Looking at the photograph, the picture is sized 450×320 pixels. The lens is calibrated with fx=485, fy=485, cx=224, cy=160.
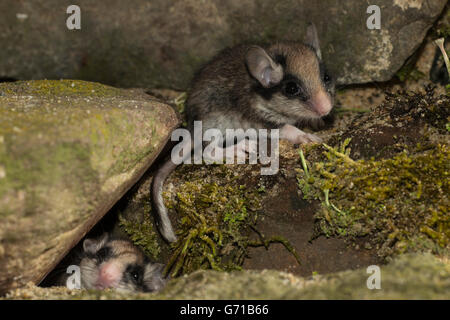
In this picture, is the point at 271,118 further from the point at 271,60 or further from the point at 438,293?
the point at 438,293

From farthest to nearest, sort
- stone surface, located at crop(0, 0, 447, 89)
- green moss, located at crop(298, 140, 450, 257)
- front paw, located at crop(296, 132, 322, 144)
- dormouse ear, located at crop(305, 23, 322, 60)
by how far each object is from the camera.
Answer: stone surface, located at crop(0, 0, 447, 89) → dormouse ear, located at crop(305, 23, 322, 60) → front paw, located at crop(296, 132, 322, 144) → green moss, located at crop(298, 140, 450, 257)

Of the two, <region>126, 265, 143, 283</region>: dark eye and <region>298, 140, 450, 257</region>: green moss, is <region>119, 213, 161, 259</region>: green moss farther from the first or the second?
<region>298, 140, 450, 257</region>: green moss

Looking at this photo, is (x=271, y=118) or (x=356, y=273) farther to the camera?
(x=271, y=118)

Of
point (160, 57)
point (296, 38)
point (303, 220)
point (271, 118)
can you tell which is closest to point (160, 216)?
point (303, 220)

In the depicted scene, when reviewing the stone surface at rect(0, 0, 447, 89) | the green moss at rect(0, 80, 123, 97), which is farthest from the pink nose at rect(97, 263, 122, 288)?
the stone surface at rect(0, 0, 447, 89)
